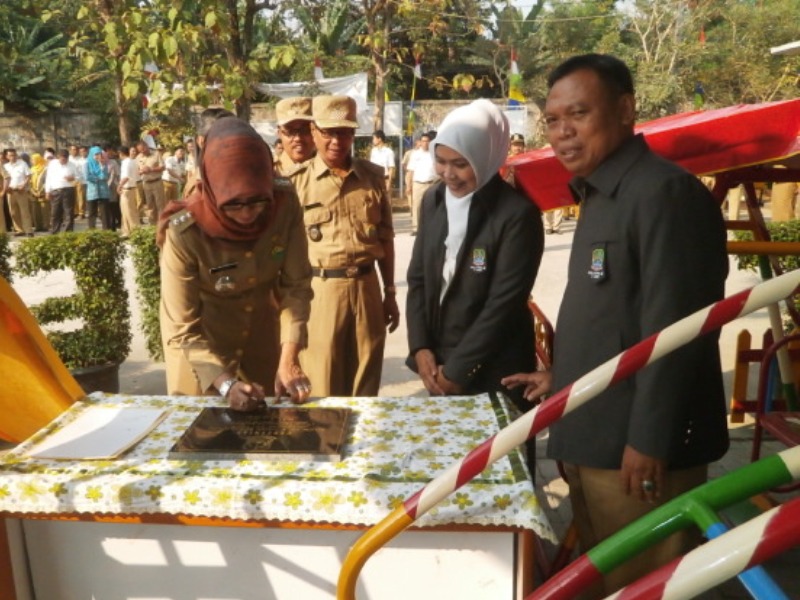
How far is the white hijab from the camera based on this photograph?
2.51 meters

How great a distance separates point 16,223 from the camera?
47.2 feet

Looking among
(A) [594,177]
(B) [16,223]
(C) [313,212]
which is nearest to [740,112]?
(A) [594,177]

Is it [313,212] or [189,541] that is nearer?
[189,541]

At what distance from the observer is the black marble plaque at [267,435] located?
6.34 feet

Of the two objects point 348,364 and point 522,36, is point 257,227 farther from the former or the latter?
point 522,36

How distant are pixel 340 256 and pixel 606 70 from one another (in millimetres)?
2012

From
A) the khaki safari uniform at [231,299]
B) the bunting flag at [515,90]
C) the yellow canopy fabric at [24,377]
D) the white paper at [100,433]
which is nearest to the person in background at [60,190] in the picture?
the bunting flag at [515,90]

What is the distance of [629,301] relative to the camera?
1799 millimetres

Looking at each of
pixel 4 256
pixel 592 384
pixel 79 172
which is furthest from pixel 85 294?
pixel 79 172

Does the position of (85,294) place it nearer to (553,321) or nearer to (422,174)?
(553,321)

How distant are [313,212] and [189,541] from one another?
2.07 meters

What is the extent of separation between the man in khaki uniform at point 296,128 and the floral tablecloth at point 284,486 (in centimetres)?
241

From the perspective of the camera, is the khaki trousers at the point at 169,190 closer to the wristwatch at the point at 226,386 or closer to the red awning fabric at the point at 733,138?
the wristwatch at the point at 226,386

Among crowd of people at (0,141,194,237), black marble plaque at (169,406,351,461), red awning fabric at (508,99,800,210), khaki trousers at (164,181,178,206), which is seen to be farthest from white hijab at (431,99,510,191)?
khaki trousers at (164,181,178,206)
